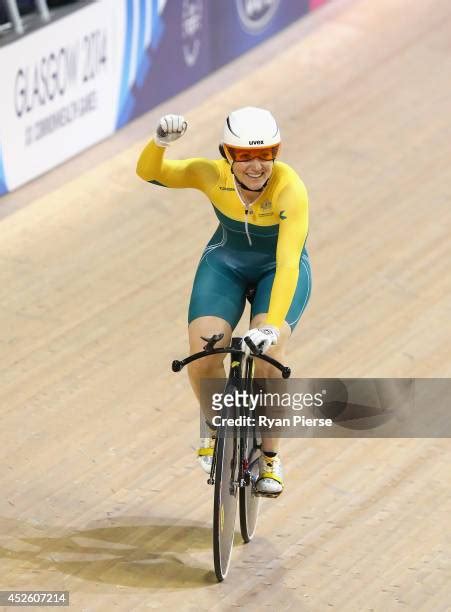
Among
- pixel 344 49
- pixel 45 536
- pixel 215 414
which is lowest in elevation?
pixel 344 49

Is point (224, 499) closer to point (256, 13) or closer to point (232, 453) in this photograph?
point (232, 453)

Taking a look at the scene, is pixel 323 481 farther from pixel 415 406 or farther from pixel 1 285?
pixel 1 285

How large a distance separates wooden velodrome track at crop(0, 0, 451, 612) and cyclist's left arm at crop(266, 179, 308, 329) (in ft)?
3.97

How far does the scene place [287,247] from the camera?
15.7 ft

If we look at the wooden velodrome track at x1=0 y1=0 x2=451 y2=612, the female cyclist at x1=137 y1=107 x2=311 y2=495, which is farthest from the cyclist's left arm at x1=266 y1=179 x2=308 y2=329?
the wooden velodrome track at x1=0 y1=0 x2=451 y2=612

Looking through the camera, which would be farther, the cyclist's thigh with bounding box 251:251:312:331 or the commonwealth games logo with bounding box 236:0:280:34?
the commonwealth games logo with bounding box 236:0:280:34

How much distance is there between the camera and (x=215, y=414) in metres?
5.05

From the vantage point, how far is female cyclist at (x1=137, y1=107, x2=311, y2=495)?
15.6 feet

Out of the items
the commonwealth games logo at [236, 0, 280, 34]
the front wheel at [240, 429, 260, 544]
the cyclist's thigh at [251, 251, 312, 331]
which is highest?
the cyclist's thigh at [251, 251, 312, 331]

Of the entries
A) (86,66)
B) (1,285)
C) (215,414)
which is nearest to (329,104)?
(86,66)

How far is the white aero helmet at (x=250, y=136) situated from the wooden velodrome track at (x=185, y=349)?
1701mm

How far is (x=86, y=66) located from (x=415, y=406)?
368 cm

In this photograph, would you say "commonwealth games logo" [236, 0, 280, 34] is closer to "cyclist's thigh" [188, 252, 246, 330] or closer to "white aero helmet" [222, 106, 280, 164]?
"cyclist's thigh" [188, 252, 246, 330]

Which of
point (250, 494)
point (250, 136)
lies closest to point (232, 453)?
point (250, 494)
